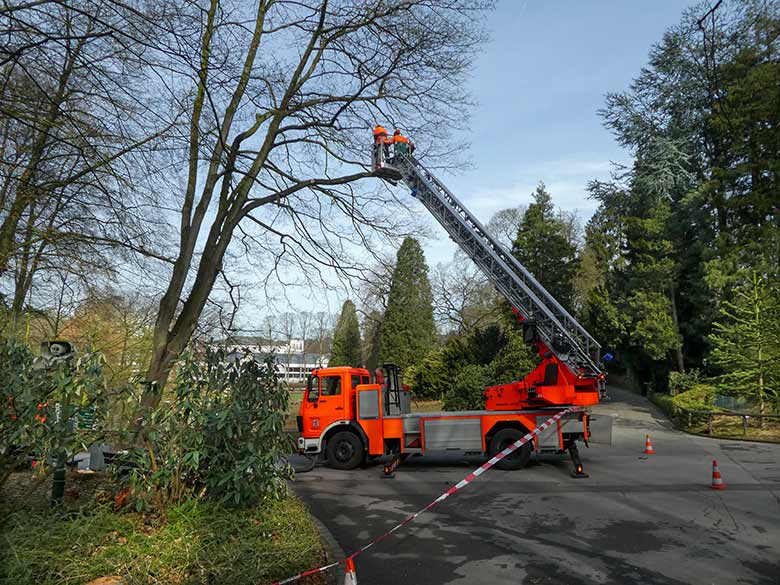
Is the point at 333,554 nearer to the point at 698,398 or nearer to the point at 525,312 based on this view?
the point at 525,312

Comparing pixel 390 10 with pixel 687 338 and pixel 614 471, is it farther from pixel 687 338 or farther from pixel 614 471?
pixel 687 338

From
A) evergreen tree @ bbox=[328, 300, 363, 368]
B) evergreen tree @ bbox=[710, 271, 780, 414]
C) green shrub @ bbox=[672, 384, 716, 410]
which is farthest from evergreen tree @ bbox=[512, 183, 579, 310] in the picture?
evergreen tree @ bbox=[328, 300, 363, 368]

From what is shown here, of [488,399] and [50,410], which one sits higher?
[50,410]

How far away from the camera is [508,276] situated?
14453 mm

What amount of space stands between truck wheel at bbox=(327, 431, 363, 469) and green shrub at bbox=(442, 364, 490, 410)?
32.5 ft

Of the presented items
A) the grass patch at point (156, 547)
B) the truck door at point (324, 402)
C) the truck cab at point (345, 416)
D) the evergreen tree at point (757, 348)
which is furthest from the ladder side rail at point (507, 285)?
the evergreen tree at point (757, 348)

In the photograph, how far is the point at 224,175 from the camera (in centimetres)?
1017

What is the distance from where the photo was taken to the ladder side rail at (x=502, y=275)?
13547mm

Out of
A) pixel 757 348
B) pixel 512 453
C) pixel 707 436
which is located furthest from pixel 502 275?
pixel 757 348

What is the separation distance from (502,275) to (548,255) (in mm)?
22664

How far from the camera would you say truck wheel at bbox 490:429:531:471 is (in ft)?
42.4

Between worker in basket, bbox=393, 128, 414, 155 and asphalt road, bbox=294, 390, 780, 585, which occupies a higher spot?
worker in basket, bbox=393, 128, 414, 155

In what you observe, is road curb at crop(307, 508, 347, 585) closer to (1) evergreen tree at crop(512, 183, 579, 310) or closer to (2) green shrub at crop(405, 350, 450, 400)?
(2) green shrub at crop(405, 350, 450, 400)

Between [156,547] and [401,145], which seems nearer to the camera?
[156,547]
